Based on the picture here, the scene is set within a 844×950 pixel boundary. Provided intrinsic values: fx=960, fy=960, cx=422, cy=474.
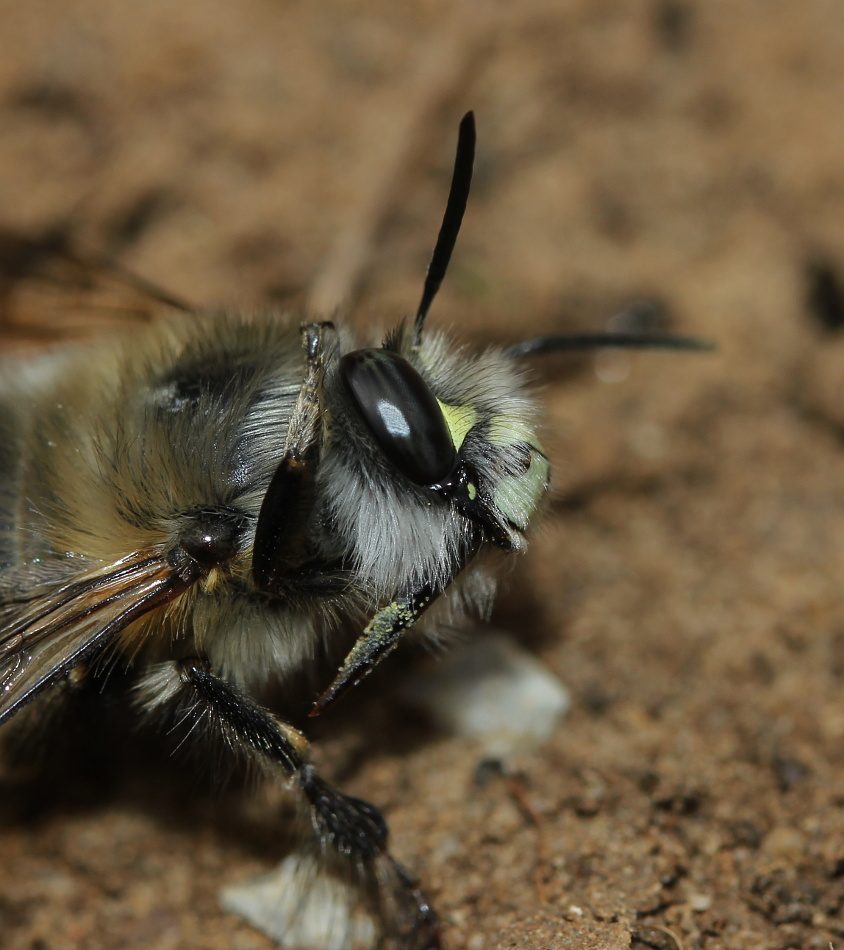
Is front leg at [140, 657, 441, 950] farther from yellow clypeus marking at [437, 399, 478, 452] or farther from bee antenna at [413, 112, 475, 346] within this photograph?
bee antenna at [413, 112, 475, 346]

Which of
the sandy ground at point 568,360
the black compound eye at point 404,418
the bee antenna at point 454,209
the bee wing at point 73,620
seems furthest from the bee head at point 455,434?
the bee wing at point 73,620

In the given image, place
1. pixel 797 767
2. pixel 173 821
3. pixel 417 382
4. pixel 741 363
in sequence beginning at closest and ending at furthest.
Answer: pixel 417 382
pixel 797 767
pixel 173 821
pixel 741 363

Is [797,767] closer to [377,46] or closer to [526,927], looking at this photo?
[526,927]

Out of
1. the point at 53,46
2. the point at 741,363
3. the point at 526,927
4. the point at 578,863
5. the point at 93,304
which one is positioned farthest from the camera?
the point at 53,46

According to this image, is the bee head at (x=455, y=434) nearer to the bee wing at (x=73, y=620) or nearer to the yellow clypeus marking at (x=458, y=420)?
the yellow clypeus marking at (x=458, y=420)

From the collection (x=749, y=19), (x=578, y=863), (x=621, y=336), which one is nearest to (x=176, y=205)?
(x=621, y=336)

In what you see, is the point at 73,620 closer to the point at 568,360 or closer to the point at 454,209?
the point at 454,209

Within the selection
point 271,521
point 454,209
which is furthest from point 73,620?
point 454,209

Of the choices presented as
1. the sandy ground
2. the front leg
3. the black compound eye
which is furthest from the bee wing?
the sandy ground
